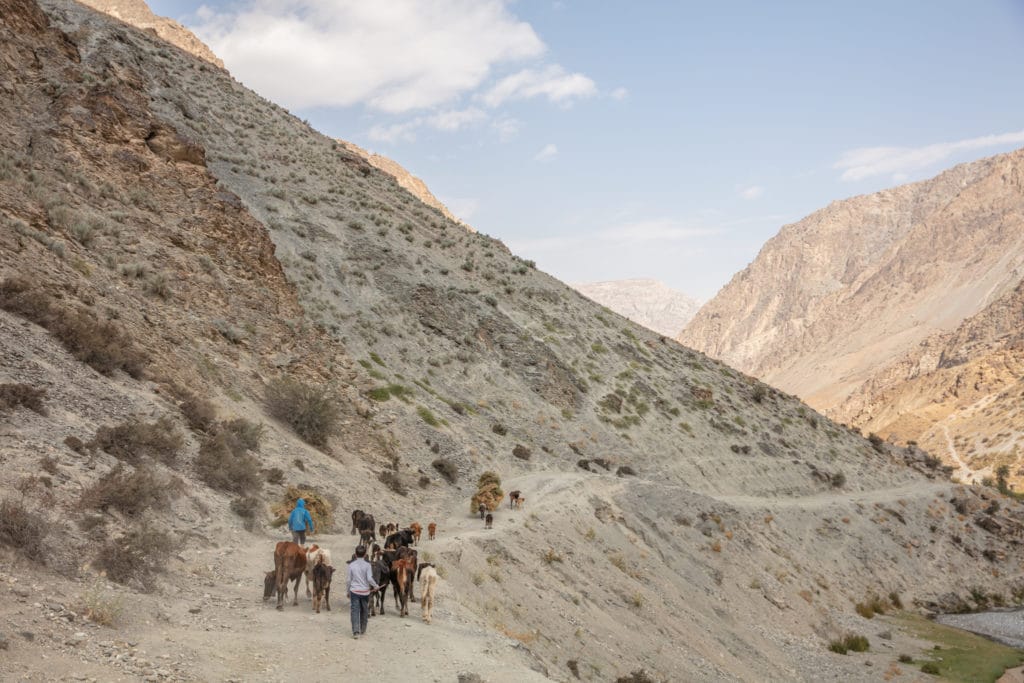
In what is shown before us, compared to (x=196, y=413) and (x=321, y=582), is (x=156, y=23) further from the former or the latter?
(x=321, y=582)

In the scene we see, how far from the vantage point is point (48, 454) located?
13.7 meters

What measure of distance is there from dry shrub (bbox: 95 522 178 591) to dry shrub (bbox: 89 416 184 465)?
2.78m

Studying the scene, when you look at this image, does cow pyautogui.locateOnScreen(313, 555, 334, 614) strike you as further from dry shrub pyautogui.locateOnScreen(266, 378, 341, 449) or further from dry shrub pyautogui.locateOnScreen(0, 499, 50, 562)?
dry shrub pyautogui.locateOnScreen(266, 378, 341, 449)

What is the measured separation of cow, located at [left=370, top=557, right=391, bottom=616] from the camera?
13938mm

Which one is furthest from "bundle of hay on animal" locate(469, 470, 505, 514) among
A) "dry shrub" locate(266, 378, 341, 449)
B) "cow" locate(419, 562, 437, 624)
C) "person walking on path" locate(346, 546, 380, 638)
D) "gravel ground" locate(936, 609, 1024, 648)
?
"gravel ground" locate(936, 609, 1024, 648)

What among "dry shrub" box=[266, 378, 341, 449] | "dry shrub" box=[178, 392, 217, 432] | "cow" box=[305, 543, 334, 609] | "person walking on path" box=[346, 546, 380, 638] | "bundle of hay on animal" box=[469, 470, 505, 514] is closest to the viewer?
"person walking on path" box=[346, 546, 380, 638]

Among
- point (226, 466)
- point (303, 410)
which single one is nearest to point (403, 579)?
point (226, 466)

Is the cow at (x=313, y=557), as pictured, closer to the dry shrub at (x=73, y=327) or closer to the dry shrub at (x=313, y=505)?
the dry shrub at (x=313, y=505)

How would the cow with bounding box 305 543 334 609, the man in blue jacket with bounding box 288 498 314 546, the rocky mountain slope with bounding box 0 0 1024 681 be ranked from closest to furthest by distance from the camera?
the rocky mountain slope with bounding box 0 0 1024 681 → the cow with bounding box 305 543 334 609 → the man in blue jacket with bounding box 288 498 314 546

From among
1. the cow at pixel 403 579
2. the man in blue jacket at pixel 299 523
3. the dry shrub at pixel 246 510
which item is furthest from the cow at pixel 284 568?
the dry shrub at pixel 246 510

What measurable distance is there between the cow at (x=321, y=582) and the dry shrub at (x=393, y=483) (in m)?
12.1

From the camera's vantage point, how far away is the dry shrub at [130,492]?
13.1m

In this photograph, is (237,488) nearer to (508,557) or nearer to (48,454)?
(48,454)

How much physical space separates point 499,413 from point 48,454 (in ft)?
85.1
